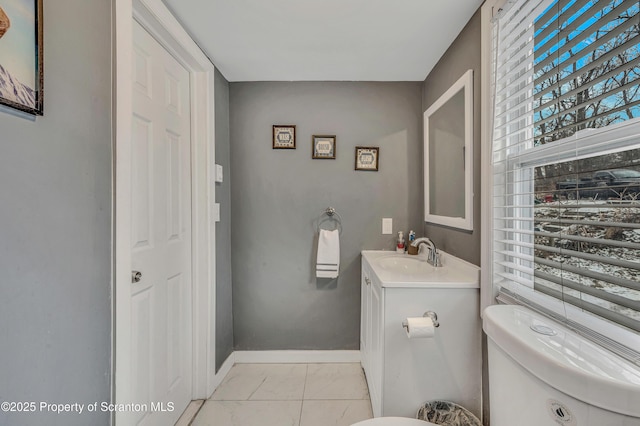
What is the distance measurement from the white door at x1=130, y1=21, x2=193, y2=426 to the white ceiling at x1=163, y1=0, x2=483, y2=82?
298 millimetres

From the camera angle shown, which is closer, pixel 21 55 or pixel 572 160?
pixel 21 55

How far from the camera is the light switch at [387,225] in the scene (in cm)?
204

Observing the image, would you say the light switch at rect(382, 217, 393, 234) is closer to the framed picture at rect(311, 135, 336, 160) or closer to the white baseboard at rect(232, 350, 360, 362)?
the framed picture at rect(311, 135, 336, 160)

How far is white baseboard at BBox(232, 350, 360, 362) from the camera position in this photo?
204 centimetres

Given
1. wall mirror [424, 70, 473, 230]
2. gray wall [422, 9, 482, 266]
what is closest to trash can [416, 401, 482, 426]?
gray wall [422, 9, 482, 266]

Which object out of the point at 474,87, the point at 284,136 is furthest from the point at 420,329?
the point at 284,136

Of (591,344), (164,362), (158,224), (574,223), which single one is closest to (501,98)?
(574,223)

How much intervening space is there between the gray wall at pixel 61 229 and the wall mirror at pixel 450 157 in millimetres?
1548

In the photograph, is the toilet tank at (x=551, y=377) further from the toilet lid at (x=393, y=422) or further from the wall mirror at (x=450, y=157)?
the wall mirror at (x=450, y=157)

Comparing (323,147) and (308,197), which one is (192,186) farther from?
(323,147)

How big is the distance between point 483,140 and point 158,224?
1.59m

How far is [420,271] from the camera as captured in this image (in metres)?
1.62

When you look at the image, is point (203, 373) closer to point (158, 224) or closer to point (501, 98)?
point (158, 224)

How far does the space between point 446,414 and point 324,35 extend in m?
1.98
